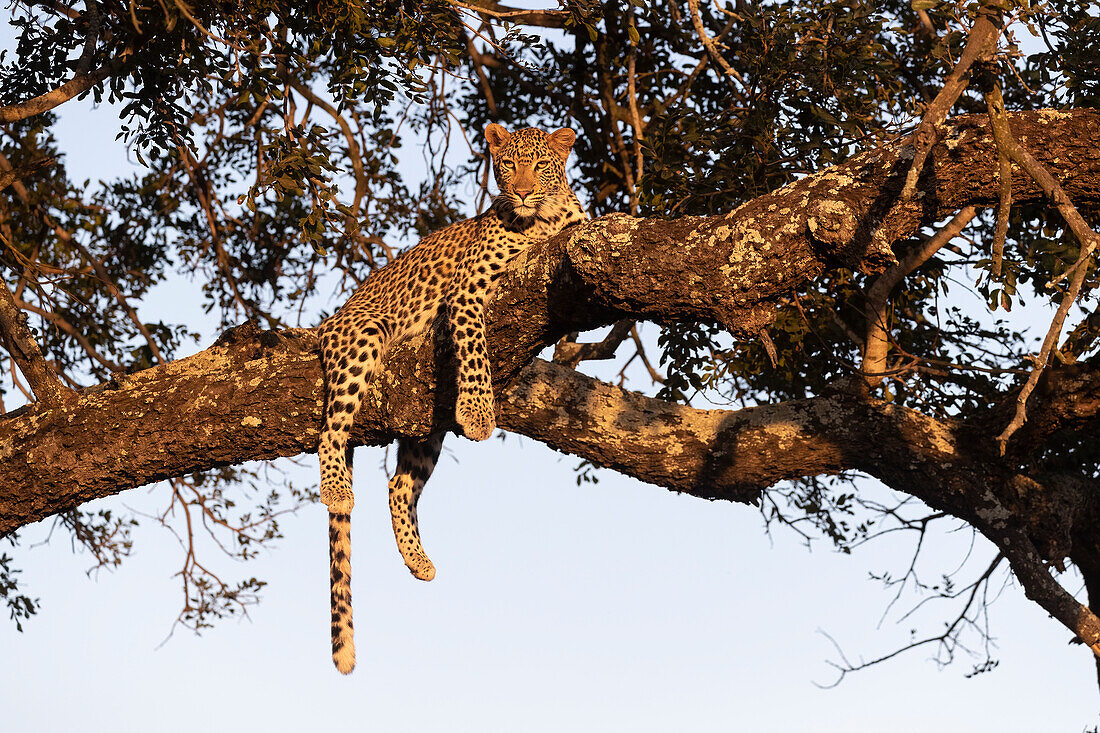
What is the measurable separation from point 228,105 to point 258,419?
12.2 ft

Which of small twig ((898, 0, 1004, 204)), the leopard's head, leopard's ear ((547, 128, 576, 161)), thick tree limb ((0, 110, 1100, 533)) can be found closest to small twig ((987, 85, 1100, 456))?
small twig ((898, 0, 1004, 204))

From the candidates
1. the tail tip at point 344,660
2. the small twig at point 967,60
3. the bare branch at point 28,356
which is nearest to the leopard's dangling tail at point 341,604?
the tail tip at point 344,660

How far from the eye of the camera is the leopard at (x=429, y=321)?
4969 millimetres

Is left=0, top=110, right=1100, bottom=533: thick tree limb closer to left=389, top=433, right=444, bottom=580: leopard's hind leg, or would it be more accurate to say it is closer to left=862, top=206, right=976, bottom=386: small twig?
left=389, top=433, right=444, bottom=580: leopard's hind leg

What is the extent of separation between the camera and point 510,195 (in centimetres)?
569

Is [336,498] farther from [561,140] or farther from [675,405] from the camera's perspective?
[561,140]

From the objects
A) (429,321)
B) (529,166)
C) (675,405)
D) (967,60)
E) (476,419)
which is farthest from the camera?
(675,405)

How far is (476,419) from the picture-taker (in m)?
4.85

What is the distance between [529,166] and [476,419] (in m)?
1.53

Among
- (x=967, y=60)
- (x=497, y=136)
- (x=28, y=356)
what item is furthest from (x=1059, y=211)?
(x=28, y=356)

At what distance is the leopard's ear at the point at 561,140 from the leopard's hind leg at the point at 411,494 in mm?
1595

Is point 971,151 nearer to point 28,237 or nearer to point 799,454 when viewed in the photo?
point 799,454

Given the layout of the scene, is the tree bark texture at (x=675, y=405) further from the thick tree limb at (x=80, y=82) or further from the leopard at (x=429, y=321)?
the thick tree limb at (x=80, y=82)

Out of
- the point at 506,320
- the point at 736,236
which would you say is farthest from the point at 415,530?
the point at 736,236
